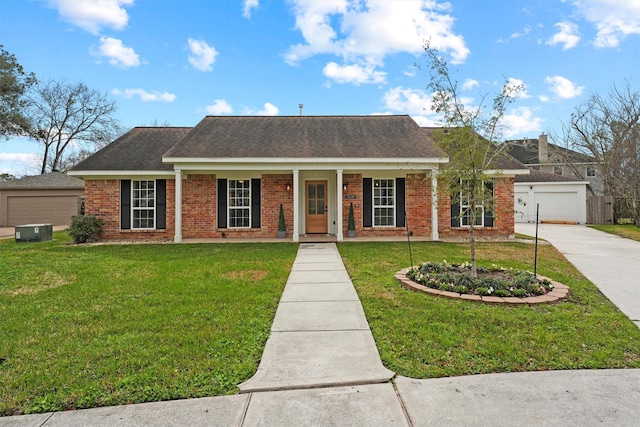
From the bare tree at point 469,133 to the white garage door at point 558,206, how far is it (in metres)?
16.4

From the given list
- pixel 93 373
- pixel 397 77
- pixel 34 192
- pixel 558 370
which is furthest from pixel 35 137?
pixel 558 370

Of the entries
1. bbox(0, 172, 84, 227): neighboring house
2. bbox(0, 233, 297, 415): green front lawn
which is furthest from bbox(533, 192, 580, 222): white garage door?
bbox(0, 172, 84, 227): neighboring house

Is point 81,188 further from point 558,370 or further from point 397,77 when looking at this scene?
point 558,370

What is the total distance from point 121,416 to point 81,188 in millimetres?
22425

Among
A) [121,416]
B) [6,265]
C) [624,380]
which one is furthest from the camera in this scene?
[6,265]

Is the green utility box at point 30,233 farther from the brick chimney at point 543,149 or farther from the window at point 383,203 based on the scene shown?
the brick chimney at point 543,149

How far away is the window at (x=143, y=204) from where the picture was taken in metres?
12.2

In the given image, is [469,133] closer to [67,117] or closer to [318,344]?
[318,344]

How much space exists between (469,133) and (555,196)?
58.1 feet

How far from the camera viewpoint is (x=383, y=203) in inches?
485

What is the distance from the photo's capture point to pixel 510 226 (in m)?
12.1

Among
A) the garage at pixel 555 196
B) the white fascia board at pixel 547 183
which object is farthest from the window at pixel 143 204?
the white fascia board at pixel 547 183

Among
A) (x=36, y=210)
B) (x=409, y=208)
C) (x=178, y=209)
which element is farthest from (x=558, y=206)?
(x=36, y=210)

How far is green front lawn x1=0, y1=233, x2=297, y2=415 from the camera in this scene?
2615 mm
